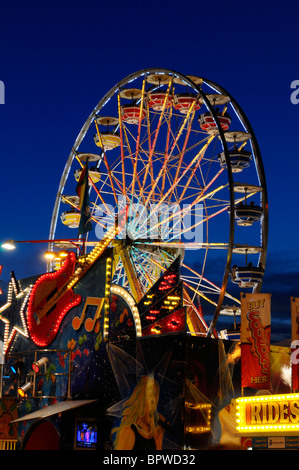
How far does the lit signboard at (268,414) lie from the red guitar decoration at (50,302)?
816 centimetres

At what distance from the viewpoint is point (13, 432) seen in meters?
23.9

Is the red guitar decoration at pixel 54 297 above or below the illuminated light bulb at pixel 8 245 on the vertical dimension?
below

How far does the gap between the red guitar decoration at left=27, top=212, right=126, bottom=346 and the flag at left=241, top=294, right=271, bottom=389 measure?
550 cm

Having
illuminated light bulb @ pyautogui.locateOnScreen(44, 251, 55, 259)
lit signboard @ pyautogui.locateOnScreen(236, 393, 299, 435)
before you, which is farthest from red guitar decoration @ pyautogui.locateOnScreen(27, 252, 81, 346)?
lit signboard @ pyautogui.locateOnScreen(236, 393, 299, 435)

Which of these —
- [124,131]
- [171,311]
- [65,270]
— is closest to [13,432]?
[65,270]

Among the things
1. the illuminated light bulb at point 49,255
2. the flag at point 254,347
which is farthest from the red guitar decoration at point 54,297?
the flag at point 254,347

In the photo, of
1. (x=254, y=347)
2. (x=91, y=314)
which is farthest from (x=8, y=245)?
(x=254, y=347)

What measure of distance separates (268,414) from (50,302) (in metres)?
10.1

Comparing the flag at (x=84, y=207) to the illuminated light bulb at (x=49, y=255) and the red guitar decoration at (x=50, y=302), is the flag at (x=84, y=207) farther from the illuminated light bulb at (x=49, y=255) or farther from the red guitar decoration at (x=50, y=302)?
the illuminated light bulb at (x=49, y=255)

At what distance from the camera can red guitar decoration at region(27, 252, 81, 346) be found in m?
22.6

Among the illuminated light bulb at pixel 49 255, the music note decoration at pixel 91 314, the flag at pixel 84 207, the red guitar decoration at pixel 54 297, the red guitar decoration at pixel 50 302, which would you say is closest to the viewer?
the music note decoration at pixel 91 314

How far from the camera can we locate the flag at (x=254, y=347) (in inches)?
716

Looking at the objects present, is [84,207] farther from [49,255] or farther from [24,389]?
[24,389]
